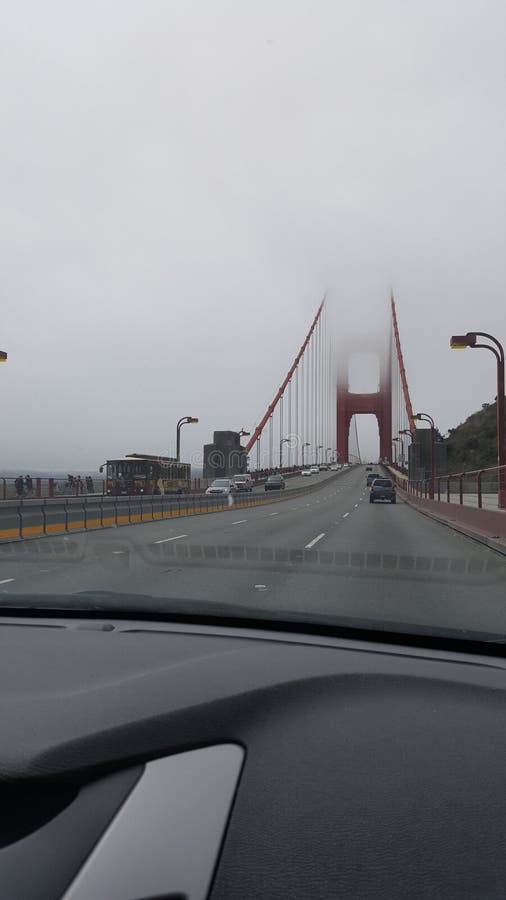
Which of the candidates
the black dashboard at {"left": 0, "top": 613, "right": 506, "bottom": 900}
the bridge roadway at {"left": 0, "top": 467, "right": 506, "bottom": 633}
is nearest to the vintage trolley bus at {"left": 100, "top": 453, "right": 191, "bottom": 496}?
the bridge roadway at {"left": 0, "top": 467, "right": 506, "bottom": 633}

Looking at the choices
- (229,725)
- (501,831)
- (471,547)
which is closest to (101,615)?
(229,725)

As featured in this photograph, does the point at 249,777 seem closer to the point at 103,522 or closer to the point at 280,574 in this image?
the point at 280,574

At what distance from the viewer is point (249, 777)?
1931mm

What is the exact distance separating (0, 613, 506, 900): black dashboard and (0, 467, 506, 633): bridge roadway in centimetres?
98

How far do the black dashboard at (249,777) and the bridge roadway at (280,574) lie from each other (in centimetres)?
98

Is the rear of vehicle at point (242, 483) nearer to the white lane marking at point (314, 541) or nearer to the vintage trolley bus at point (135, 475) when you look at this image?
the vintage trolley bus at point (135, 475)

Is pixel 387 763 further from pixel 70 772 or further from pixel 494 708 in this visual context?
pixel 70 772

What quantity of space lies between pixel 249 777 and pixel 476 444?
263 ft

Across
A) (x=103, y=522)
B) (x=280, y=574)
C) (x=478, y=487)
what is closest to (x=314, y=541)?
(x=280, y=574)

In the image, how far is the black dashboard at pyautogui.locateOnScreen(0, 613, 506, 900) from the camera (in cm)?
152

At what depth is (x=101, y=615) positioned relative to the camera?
3.94 metres

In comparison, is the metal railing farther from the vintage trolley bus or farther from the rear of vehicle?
the rear of vehicle

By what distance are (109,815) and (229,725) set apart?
0.58 metres

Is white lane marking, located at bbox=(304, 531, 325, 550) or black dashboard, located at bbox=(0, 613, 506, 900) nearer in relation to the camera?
black dashboard, located at bbox=(0, 613, 506, 900)
